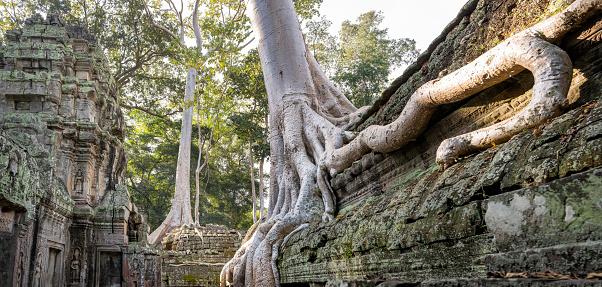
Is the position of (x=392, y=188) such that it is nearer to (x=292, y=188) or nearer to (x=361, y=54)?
(x=292, y=188)

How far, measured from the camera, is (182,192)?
14195 mm

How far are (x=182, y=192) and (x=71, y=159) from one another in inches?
313

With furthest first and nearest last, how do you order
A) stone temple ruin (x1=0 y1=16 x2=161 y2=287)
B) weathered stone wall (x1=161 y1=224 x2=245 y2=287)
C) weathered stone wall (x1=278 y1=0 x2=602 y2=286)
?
1. weathered stone wall (x1=161 y1=224 x2=245 y2=287)
2. stone temple ruin (x1=0 y1=16 x2=161 y2=287)
3. weathered stone wall (x1=278 y1=0 x2=602 y2=286)

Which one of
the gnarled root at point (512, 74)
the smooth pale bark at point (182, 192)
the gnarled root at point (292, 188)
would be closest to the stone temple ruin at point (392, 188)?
the gnarled root at point (512, 74)

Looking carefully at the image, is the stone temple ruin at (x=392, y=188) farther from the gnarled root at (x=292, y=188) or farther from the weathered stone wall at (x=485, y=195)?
the gnarled root at (x=292, y=188)

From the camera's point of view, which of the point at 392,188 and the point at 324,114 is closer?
the point at 392,188

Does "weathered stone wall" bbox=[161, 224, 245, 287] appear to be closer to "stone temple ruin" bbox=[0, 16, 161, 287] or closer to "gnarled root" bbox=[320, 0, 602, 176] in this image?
"stone temple ruin" bbox=[0, 16, 161, 287]

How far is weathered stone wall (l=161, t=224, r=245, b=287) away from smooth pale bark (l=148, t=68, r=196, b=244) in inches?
56.9

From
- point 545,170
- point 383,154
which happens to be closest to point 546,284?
point 545,170

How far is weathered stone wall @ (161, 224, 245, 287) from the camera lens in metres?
9.67

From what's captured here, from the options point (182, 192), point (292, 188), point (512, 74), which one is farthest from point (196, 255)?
point (512, 74)

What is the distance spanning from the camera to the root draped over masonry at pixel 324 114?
2.04 metres

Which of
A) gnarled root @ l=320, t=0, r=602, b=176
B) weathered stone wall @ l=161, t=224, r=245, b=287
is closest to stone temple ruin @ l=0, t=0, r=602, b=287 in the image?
gnarled root @ l=320, t=0, r=602, b=176

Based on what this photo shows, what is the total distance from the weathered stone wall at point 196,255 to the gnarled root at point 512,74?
7941 mm
